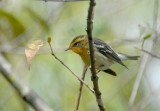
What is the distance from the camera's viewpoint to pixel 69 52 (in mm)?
6223

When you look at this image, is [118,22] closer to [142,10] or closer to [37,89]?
[142,10]

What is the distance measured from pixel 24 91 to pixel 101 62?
150cm

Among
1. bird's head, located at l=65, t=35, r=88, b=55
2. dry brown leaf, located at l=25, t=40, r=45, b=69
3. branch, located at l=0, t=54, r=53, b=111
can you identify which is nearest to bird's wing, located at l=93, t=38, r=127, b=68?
bird's head, located at l=65, t=35, r=88, b=55

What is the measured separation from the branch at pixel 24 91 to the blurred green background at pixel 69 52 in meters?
0.72

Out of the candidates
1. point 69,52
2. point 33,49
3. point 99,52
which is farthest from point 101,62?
point 33,49

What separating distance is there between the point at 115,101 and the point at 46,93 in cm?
160

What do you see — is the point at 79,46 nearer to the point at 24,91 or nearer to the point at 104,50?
the point at 104,50

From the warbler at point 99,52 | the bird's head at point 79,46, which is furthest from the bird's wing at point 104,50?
the bird's head at point 79,46

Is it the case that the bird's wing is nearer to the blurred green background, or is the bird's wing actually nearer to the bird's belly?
the bird's belly

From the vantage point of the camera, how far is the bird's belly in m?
4.75

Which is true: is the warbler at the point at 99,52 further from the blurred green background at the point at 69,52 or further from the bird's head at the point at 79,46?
the blurred green background at the point at 69,52

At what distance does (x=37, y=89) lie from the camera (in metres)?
6.50

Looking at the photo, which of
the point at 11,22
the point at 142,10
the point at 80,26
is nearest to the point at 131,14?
the point at 142,10

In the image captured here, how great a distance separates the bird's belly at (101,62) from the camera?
4750 mm
